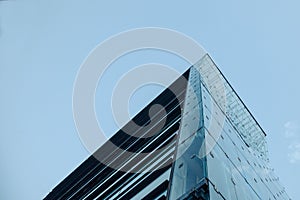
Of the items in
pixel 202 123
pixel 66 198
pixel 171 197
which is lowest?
pixel 171 197

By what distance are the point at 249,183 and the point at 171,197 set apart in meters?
3.34

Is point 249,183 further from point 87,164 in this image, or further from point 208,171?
point 87,164

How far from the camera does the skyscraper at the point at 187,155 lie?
625cm

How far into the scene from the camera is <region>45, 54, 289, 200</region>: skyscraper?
625 cm

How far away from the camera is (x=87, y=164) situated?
21.5 meters

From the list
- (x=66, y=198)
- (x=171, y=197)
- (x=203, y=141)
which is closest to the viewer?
(x=171, y=197)

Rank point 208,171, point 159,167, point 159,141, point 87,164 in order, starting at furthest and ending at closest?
point 87,164
point 159,141
point 159,167
point 208,171

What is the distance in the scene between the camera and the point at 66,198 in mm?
19766

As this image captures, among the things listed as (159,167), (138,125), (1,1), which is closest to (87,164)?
(138,125)

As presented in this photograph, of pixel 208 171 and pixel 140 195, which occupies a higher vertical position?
pixel 140 195

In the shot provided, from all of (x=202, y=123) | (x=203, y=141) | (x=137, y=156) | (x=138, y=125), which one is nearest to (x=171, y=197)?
(x=203, y=141)

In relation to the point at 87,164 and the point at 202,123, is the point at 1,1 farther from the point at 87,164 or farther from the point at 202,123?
the point at 87,164

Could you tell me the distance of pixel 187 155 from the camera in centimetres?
674

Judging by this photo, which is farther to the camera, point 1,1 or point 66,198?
point 66,198
